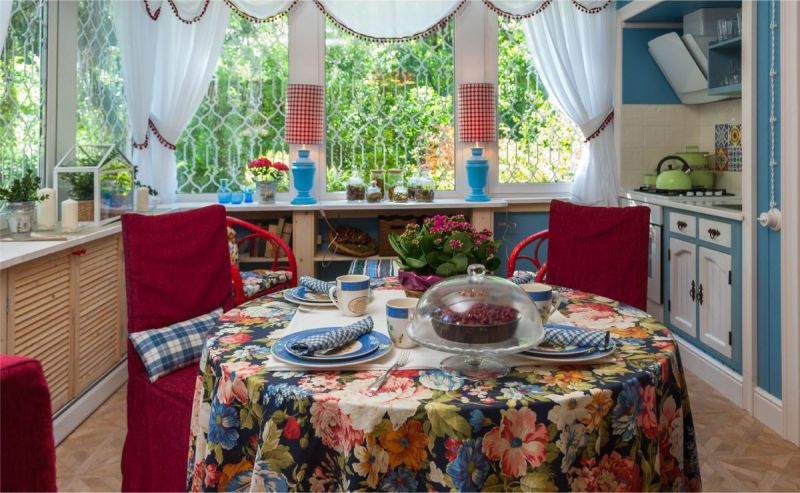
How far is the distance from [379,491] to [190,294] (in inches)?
51.0

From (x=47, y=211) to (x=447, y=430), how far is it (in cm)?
254

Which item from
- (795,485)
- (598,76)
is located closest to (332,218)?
(598,76)

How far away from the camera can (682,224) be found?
12.0 feet

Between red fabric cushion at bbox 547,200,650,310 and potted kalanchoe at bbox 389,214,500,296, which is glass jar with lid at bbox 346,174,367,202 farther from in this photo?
potted kalanchoe at bbox 389,214,500,296

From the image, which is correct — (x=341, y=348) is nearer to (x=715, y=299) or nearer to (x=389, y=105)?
(x=715, y=299)

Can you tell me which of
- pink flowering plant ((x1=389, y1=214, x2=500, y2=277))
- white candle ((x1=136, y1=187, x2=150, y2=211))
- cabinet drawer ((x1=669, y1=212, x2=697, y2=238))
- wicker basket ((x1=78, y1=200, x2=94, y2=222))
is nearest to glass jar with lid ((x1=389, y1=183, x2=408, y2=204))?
white candle ((x1=136, y1=187, x2=150, y2=211))

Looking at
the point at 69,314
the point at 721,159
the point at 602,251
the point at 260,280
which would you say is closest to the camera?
the point at 602,251

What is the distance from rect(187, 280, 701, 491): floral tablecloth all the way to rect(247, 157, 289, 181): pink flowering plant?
2990 mm

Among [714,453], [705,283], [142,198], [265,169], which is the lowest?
[714,453]

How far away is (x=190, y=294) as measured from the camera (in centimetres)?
223

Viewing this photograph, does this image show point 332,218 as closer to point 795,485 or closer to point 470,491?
point 795,485

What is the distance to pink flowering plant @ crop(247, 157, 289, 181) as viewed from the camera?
14.0 feet

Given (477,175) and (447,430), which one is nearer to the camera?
(447,430)

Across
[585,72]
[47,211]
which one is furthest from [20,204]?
[585,72]
